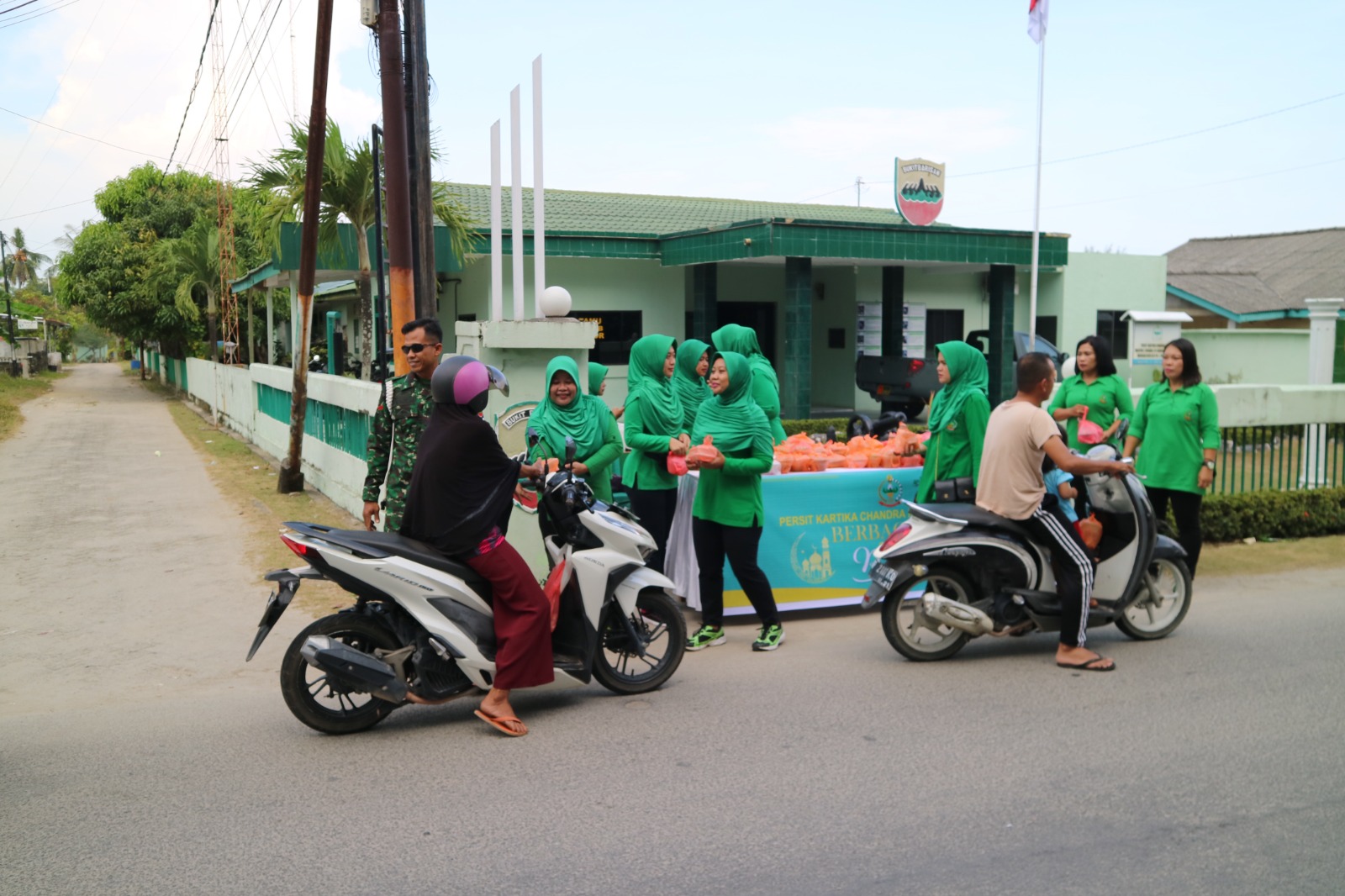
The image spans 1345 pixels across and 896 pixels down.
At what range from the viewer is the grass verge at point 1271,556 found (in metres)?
9.09

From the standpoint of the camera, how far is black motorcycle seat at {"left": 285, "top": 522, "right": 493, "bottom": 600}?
4891mm

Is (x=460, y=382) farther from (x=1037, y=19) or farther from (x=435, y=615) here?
(x=1037, y=19)

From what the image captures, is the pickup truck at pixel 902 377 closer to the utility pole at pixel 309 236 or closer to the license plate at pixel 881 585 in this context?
the utility pole at pixel 309 236

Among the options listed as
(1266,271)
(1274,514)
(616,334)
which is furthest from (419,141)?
(1266,271)

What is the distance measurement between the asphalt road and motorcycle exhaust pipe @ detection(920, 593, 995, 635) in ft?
0.86

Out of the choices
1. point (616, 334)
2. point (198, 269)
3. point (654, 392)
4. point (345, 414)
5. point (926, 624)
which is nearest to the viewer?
point (926, 624)

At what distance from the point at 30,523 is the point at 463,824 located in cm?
968

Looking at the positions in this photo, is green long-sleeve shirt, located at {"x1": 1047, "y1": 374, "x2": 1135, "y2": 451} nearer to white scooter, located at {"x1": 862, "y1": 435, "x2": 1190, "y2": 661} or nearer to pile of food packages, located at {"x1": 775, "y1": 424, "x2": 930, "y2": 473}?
pile of food packages, located at {"x1": 775, "y1": 424, "x2": 930, "y2": 473}

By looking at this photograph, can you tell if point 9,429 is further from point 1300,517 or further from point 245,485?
point 1300,517

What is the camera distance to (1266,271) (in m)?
38.7

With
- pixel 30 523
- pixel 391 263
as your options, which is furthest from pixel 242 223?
pixel 391 263

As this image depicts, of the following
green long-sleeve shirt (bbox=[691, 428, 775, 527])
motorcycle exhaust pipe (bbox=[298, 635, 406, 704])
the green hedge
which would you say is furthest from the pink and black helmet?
the green hedge

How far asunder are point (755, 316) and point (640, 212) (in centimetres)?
404

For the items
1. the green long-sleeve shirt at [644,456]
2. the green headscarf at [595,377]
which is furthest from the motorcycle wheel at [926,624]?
the green headscarf at [595,377]
